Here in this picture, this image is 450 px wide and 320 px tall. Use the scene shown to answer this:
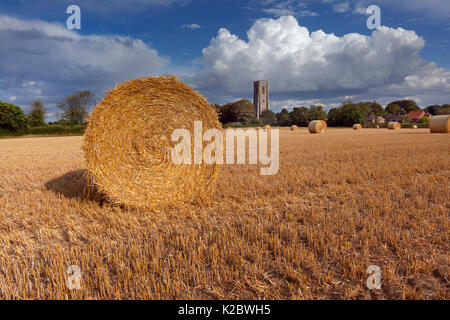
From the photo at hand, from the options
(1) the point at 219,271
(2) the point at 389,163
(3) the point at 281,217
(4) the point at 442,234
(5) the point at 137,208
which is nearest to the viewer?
(1) the point at 219,271

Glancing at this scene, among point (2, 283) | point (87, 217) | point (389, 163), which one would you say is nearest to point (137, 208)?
point (87, 217)

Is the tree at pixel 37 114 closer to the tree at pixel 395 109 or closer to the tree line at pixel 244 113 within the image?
the tree line at pixel 244 113

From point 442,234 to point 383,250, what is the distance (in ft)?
3.33

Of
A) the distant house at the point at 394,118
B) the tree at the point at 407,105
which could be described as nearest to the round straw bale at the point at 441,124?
the distant house at the point at 394,118

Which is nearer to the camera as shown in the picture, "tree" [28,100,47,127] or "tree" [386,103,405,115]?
"tree" [28,100,47,127]

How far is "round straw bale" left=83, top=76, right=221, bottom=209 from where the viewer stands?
15.3 ft

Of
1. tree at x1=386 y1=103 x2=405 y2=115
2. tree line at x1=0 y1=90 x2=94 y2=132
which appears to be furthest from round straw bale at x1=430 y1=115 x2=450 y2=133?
tree at x1=386 y1=103 x2=405 y2=115

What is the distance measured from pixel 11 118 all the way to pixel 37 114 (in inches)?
539

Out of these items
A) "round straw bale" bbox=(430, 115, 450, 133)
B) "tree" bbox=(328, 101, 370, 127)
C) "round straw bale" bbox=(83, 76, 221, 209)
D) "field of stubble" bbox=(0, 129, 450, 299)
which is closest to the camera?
"field of stubble" bbox=(0, 129, 450, 299)

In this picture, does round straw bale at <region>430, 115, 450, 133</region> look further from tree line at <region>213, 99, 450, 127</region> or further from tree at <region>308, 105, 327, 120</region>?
tree at <region>308, 105, 327, 120</region>

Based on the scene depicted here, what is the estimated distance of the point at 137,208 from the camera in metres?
4.63

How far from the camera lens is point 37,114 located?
58906 mm

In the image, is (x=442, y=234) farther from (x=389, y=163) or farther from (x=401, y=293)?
(x=389, y=163)

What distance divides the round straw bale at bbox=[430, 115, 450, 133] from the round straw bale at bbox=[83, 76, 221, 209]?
1019 inches
